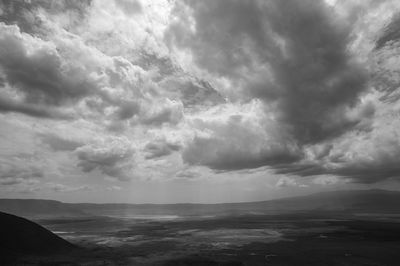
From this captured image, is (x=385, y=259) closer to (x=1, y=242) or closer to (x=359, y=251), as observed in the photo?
(x=359, y=251)

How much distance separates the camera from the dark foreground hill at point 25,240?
4431 centimetres

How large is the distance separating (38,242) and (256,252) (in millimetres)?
39366

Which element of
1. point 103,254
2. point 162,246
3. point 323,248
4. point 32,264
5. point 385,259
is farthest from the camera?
point 162,246

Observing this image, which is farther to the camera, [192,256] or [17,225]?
[17,225]

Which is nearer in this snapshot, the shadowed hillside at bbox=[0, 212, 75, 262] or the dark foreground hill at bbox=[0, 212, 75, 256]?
the shadowed hillside at bbox=[0, 212, 75, 262]

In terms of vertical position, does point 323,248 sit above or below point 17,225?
below

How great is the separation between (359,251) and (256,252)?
62.4 feet

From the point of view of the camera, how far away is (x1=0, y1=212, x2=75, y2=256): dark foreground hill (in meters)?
44.3

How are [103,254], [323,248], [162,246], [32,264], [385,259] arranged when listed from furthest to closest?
[162,246], [323,248], [103,254], [385,259], [32,264]

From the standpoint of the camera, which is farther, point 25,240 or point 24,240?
point 25,240

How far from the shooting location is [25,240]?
158ft

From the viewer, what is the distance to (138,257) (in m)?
45.8

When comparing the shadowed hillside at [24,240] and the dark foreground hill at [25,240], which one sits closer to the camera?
the shadowed hillside at [24,240]

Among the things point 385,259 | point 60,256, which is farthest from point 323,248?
point 60,256
